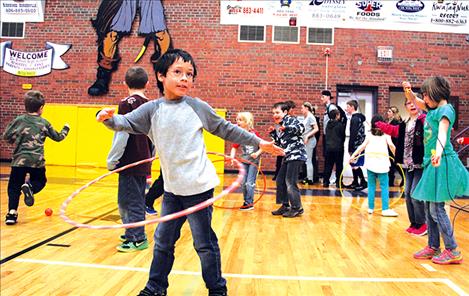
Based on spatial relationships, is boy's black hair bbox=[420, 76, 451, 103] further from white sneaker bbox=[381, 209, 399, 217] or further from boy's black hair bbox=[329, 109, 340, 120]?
boy's black hair bbox=[329, 109, 340, 120]

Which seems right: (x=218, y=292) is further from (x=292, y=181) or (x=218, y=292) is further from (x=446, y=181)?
(x=292, y=181)

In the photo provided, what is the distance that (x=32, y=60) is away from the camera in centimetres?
1088

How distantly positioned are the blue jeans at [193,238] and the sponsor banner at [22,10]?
10395 mm

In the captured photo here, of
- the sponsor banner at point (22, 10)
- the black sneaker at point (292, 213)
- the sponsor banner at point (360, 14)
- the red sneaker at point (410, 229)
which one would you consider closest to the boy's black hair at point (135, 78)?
the black sneaker at point (292, 213)

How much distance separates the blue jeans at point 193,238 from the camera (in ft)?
7.57

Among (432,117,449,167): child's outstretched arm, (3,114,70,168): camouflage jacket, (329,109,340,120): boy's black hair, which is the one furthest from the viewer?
(329,109,340,120): boy's black hair

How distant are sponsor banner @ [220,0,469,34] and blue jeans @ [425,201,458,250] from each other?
7767mm

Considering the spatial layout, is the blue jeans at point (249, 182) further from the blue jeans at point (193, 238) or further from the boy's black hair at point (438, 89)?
the blue jeans at point (193, 238)

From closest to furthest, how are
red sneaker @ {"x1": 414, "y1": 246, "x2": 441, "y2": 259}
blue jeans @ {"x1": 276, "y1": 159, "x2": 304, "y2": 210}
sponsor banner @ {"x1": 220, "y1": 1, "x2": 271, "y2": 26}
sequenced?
red sneaker @ {"x1": 414, "y1": 246, "x2": 441, "y2": 259}
blue jeans @ {"x1": 276, "y1": 159, "x2": 304, "y2": 210}
sponsor banner @ {"x1": 220, "y1": 1, "x2": 271, "y2": 26}

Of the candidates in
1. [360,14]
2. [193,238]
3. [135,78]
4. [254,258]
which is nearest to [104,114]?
[193,238]

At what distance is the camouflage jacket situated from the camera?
175 inches

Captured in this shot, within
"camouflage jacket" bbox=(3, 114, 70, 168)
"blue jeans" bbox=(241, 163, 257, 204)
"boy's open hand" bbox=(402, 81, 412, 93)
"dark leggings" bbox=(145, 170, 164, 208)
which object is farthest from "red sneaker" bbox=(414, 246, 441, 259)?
"camouflage jacket" bbox=(3, 114, 70, 168)

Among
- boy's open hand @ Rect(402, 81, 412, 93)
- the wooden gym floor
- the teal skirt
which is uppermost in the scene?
boy's open hand @ Rect(402, 81, 412, 93)

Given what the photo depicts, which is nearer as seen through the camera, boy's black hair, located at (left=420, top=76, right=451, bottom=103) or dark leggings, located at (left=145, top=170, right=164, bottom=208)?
boy's black hair, located at (left=420, top=76, right=451, bottom=103)
